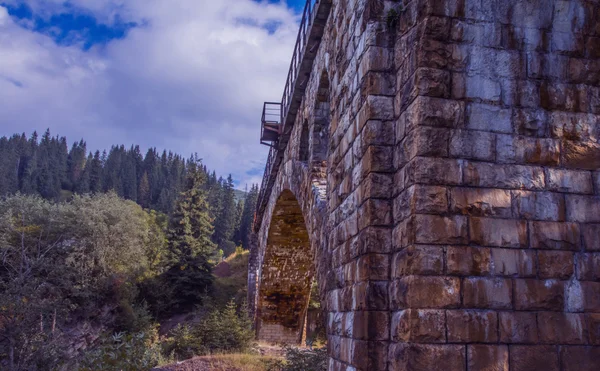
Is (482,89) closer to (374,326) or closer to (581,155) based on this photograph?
(581,155)

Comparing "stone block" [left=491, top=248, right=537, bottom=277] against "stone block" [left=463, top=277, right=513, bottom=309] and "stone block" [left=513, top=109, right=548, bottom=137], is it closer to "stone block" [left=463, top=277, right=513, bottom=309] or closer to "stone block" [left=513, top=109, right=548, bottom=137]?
"stone block" [left=463, top=277, right=513, bottom=309]

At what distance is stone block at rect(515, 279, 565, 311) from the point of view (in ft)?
11.8

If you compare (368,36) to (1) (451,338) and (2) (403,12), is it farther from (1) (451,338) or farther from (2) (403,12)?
(1) (451,338)

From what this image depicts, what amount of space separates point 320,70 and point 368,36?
3.66 meters

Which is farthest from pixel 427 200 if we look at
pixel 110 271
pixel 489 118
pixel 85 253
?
pixel 85 253

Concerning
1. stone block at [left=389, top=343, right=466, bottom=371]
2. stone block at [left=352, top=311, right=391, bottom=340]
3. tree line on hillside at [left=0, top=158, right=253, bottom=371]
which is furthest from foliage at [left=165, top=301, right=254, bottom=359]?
stone block at [left=389, top=343, right=466, bottom=371]

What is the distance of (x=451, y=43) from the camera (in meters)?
3.96

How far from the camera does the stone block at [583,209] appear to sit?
384 cm

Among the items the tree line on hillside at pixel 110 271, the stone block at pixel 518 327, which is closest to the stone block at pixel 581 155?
the stone block at pixel 518 327

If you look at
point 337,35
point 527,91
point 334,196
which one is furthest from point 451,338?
point 337,35

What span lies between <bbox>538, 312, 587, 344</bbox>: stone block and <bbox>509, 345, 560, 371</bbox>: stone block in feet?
0.23

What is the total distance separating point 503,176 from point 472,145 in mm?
307

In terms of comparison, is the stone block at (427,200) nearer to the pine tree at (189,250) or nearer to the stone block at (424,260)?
the stone block at (424,260)

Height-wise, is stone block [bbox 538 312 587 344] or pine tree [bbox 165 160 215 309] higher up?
pine tree [bbox 165 160 215 309]
